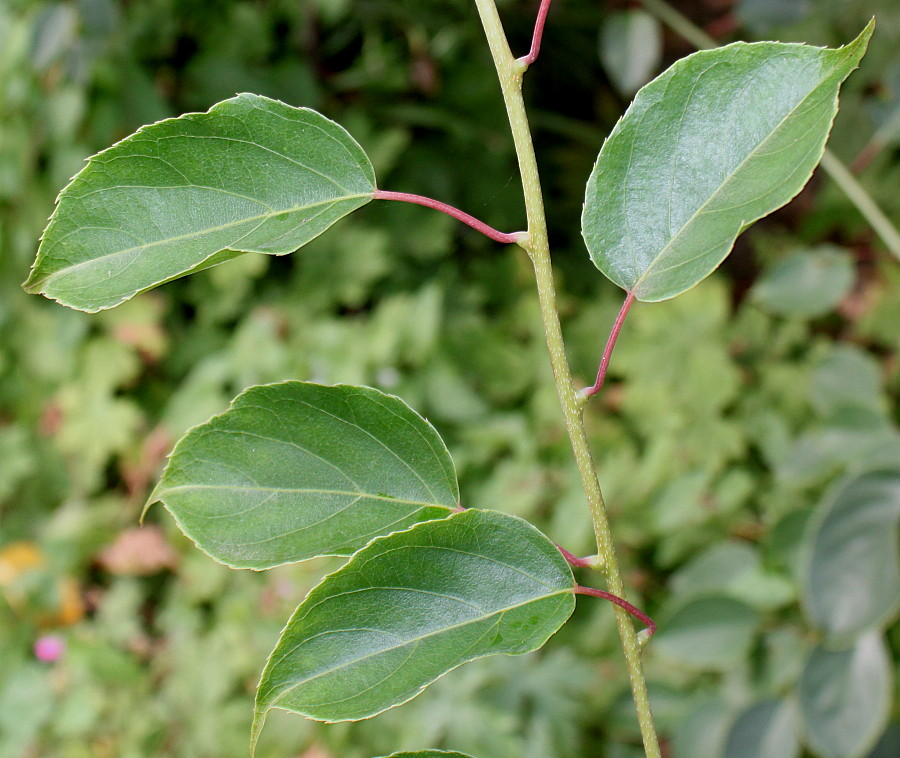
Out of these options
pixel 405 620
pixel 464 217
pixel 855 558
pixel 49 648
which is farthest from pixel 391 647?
pixel 49 648

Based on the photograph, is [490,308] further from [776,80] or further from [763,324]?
[776,80]

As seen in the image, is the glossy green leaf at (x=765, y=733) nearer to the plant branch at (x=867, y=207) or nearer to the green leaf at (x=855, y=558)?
the green leaf at (x=855, y=558)

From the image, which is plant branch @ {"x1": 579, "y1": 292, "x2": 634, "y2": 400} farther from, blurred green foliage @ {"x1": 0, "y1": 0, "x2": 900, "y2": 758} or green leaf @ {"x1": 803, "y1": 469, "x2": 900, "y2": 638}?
blurred green foliage @ {"x1": 0, "y1": 0, "x2": 900, "y2": 758}

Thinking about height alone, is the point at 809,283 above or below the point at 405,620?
below

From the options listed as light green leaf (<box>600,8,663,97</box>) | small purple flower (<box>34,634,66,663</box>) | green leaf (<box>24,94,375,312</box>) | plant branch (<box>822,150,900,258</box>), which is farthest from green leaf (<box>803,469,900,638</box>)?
small purple flower (<box>34,634,66,663</box>)

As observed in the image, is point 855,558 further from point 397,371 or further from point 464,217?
point 397,371

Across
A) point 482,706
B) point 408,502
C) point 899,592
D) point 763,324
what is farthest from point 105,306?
point 763,324
